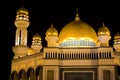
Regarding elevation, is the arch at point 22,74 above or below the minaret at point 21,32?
below

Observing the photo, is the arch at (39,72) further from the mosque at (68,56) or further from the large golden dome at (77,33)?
the large golden dome at (77,33)

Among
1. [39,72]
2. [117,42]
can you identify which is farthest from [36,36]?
[117,42]

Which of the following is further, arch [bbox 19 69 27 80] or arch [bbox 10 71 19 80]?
arch [bbox 10 71 19 80]

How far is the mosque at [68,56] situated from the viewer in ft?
98.2

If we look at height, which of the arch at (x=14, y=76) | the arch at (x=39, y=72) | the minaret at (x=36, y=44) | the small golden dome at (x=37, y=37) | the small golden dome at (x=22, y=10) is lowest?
the arch at (x=14, y=76)

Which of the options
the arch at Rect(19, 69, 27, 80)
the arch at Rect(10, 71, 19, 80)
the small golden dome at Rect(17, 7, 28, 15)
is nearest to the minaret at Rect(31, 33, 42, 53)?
the small golden dome at Rect(17, 7, 28, 15)

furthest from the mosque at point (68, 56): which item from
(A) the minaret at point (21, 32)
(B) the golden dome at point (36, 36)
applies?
(B) the golden dome at point (36, 36)

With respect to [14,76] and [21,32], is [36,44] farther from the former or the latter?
[14,76]

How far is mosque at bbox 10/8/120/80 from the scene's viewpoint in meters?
29.9

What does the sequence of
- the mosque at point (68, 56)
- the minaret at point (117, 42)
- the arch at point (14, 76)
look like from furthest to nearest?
1. the minaret at point (117, 42)
2. the arch at point (14, 76)
3. the mosque at point (68, 56)

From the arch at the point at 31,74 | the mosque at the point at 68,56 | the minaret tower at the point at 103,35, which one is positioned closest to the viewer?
the mosque at the point at 68,56

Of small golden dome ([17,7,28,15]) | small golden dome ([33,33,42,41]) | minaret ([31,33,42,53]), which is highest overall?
small golden dome ([17,7,28,15])

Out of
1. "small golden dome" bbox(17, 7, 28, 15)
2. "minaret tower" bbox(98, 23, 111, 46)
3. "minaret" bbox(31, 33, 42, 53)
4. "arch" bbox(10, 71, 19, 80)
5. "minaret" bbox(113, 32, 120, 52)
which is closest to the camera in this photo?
"minaret tower" bbox(98, 23, 111, 46)

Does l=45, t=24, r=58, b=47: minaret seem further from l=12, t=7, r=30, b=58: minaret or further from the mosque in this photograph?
l=12, t=7, r=30, b=58: minaret
